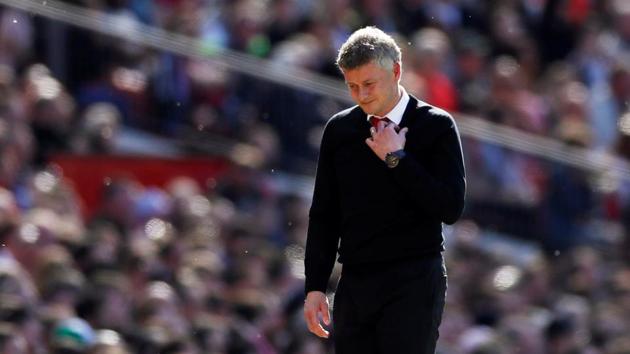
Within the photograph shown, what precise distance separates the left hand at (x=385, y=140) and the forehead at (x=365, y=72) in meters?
0.20

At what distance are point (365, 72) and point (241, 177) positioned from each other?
6602 millimetres

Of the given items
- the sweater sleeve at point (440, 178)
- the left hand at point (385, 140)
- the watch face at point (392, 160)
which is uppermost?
the left hand at point (385, 140)

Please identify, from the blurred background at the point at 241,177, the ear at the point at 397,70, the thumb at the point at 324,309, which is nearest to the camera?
the ear at the point at 397,70

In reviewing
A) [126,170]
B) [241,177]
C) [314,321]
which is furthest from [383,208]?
[241,177]

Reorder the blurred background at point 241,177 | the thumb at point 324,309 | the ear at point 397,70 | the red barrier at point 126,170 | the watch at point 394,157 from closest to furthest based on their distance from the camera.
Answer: the watch at point 394,157, the ear at point 397,70, the thumb at point 324,309, the blurred background at point 241,177, the red barrier at point 126,170

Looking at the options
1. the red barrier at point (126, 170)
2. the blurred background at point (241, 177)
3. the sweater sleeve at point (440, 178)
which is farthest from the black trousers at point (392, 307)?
the red barrier at point (126, 170)

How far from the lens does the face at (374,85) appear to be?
6363 mm

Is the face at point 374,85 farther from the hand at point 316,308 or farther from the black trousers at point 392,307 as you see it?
the hand at point 316,308

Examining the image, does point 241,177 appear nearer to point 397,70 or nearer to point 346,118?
point 346,118

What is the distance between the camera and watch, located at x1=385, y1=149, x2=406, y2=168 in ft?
20.7

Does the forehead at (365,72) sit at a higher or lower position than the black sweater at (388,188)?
higher

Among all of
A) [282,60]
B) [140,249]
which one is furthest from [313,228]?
[282,60]

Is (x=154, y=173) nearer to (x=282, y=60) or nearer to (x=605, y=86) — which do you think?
(x=282, y=60)

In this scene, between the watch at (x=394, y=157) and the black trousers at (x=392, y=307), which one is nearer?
the watch at (x=394, y=157)
